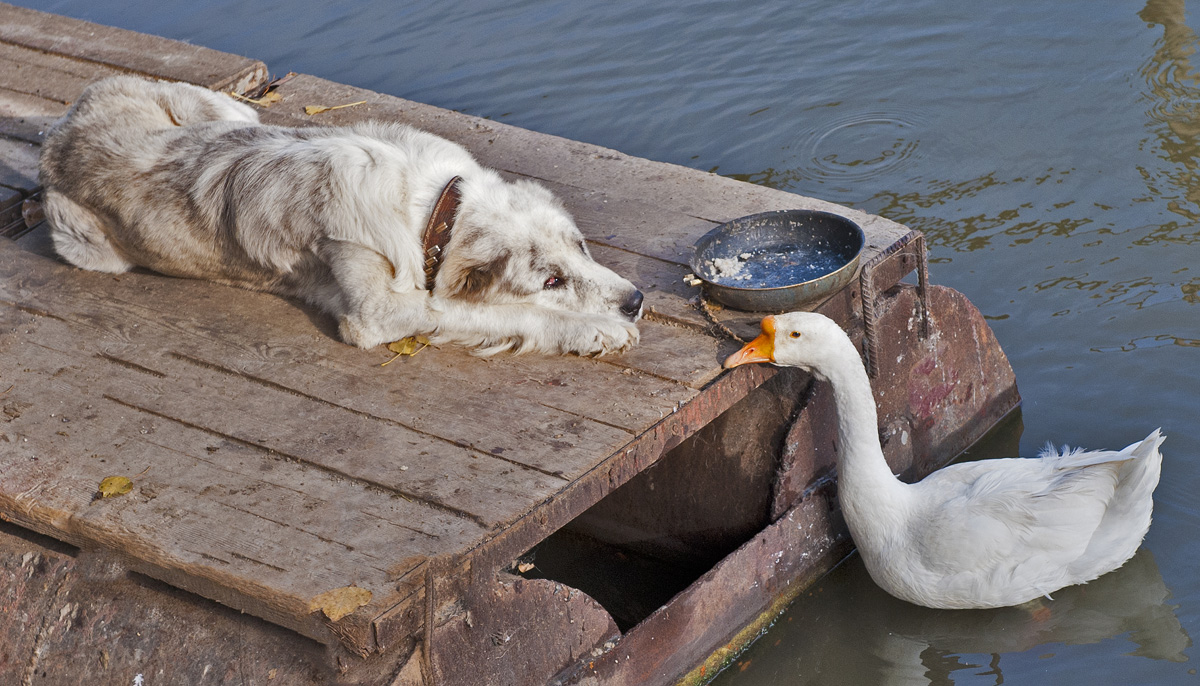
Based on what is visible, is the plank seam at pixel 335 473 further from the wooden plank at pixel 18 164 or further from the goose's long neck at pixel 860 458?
the wooden plank at pixel 18 164

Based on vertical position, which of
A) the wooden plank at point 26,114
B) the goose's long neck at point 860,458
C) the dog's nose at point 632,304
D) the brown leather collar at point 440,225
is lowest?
the goose's long neck at point 860,458

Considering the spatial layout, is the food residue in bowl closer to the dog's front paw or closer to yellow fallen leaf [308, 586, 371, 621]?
the dog's front paw

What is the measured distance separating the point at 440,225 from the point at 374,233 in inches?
9.9

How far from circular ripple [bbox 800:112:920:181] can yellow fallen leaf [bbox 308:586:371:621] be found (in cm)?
486

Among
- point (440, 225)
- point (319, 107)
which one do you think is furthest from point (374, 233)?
point (319, 107)

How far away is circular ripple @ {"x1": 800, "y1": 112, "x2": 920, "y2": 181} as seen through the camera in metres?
7.05

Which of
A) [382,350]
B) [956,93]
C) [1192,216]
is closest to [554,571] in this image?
[382,350]

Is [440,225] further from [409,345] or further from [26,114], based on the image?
[26,114]

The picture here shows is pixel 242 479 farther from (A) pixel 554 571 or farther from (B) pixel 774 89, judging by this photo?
(B) pixel 774 89

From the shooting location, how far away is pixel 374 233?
13.4 ft

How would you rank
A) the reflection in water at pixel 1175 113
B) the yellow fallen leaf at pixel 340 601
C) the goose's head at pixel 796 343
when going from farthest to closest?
the reflection in water at pixel 1175 113
the goose's head at pixel 796 343
the yellow fallen leaf at pixel 340 601

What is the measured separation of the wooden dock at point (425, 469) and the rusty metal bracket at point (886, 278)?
0.7 inches

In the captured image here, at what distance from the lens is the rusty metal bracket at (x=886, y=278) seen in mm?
4141

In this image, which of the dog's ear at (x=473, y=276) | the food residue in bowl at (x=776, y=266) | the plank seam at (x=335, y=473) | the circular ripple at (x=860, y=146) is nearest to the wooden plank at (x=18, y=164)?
the plank seam at (x=335, y=473)
